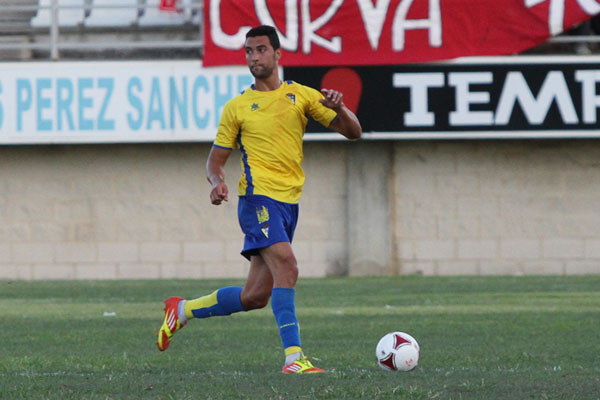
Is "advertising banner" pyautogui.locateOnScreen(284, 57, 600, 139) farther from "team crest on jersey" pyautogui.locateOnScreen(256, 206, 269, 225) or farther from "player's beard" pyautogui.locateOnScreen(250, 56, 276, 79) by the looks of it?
"team crest on jersey" pyautogui.locateOnScreen(256, 206, 269, 225)

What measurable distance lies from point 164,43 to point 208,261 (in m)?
3.68

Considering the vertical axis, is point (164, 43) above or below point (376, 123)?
above

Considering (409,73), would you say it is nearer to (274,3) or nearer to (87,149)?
(274,3)

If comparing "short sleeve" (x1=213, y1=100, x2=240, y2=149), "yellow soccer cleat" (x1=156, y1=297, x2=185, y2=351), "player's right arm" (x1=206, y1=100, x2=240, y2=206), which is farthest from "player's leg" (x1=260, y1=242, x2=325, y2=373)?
"yellow soccer cleat" (x1=156, y1=297, x2=185, y2=351)

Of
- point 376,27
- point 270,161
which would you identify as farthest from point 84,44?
point 270,161

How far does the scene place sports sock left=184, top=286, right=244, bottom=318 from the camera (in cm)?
709

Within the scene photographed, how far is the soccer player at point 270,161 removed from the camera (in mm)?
6676

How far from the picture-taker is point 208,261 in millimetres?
19359

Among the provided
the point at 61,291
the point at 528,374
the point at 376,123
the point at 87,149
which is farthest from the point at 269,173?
the point at 87,149

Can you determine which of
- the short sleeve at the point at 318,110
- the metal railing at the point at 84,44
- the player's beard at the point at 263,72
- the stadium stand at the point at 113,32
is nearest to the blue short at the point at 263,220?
the short sleeve at the point at 318,110

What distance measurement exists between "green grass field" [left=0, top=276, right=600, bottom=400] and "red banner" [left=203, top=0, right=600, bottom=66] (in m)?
3.87

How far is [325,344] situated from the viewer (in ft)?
28.9

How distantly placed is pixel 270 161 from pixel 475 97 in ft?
39.3

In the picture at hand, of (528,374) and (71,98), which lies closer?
(528,374)
